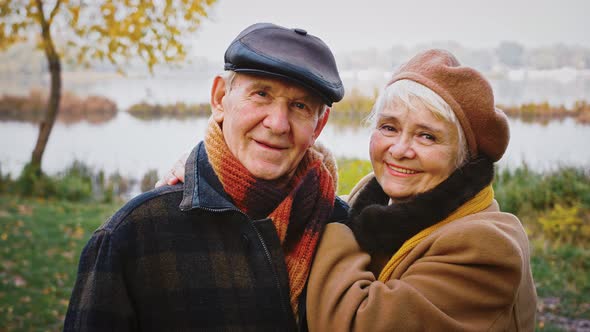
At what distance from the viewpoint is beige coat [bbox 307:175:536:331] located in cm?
184

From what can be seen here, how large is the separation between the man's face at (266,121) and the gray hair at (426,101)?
0.33 meters

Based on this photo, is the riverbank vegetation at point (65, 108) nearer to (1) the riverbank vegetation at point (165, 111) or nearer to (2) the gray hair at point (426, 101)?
(1) the riverbank vegetation at point (165, 111)

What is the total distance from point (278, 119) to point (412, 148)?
584 mm

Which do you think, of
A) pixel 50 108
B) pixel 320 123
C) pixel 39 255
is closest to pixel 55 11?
pixel 50 108

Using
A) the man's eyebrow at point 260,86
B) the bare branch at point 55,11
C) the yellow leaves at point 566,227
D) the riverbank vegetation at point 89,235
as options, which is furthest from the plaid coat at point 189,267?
the bare branch at point 55,11

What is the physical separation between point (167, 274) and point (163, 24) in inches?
360

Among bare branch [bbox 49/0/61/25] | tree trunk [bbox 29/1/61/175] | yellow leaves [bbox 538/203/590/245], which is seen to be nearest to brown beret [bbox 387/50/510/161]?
yellow leaves [bbox 538/203/590/245]

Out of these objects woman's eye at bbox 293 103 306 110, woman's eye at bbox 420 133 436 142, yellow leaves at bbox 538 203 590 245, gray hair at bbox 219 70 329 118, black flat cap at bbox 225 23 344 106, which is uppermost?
black flat cap at bbox 225 23 344 106

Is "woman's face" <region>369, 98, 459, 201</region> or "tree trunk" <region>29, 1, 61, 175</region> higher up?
"woman's face" <region>369, 98, 459, 201</region>

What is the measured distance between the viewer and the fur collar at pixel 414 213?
214 cm

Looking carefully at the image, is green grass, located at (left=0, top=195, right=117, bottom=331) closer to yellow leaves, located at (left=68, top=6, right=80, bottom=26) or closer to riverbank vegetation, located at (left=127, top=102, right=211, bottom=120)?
yellow leaves, located at (left=68, top=6, right=80, bottom=26)

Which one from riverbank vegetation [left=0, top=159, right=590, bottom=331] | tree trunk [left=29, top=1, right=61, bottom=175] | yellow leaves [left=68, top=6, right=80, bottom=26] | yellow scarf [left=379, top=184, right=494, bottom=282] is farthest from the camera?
tree trunk [left=29, top=1, right=61, bottom=175]

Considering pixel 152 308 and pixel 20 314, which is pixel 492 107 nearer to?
pixel 152 308

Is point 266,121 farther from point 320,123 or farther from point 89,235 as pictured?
point 89,235
